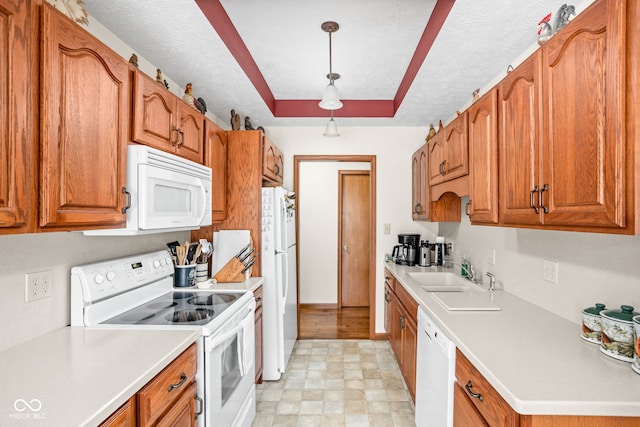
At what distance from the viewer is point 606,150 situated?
3.47 feet

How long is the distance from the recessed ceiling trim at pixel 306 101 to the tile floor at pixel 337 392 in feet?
7.80

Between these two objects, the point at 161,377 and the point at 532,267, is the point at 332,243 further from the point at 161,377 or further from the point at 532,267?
the point at 161,377

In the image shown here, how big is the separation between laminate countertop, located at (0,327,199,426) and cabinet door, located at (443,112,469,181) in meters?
1.83

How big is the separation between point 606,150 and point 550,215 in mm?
339

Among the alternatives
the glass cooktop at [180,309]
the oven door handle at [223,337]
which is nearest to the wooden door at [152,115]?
the glass cooktop at [180,309]

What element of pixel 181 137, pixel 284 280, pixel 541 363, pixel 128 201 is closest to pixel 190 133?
pixel 181 137

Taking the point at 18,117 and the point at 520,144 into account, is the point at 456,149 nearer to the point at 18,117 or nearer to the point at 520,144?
the point at 520,144

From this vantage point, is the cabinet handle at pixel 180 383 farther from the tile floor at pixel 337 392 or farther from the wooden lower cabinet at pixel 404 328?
the wooden lower cabinet at pixel 404 328

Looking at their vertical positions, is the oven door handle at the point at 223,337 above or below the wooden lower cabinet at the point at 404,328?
above

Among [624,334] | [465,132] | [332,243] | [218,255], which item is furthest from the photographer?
[332,243]

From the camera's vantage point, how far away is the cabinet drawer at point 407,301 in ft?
7.66

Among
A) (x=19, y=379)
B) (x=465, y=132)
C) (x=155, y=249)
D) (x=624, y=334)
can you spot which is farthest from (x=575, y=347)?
(x=155, y=249)

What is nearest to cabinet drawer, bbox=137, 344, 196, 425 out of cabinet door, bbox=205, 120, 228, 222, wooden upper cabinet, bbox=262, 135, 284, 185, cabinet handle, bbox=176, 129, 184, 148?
cabinet handle, bbox=176, 129, 184, 148

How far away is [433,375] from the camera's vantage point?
182cm
